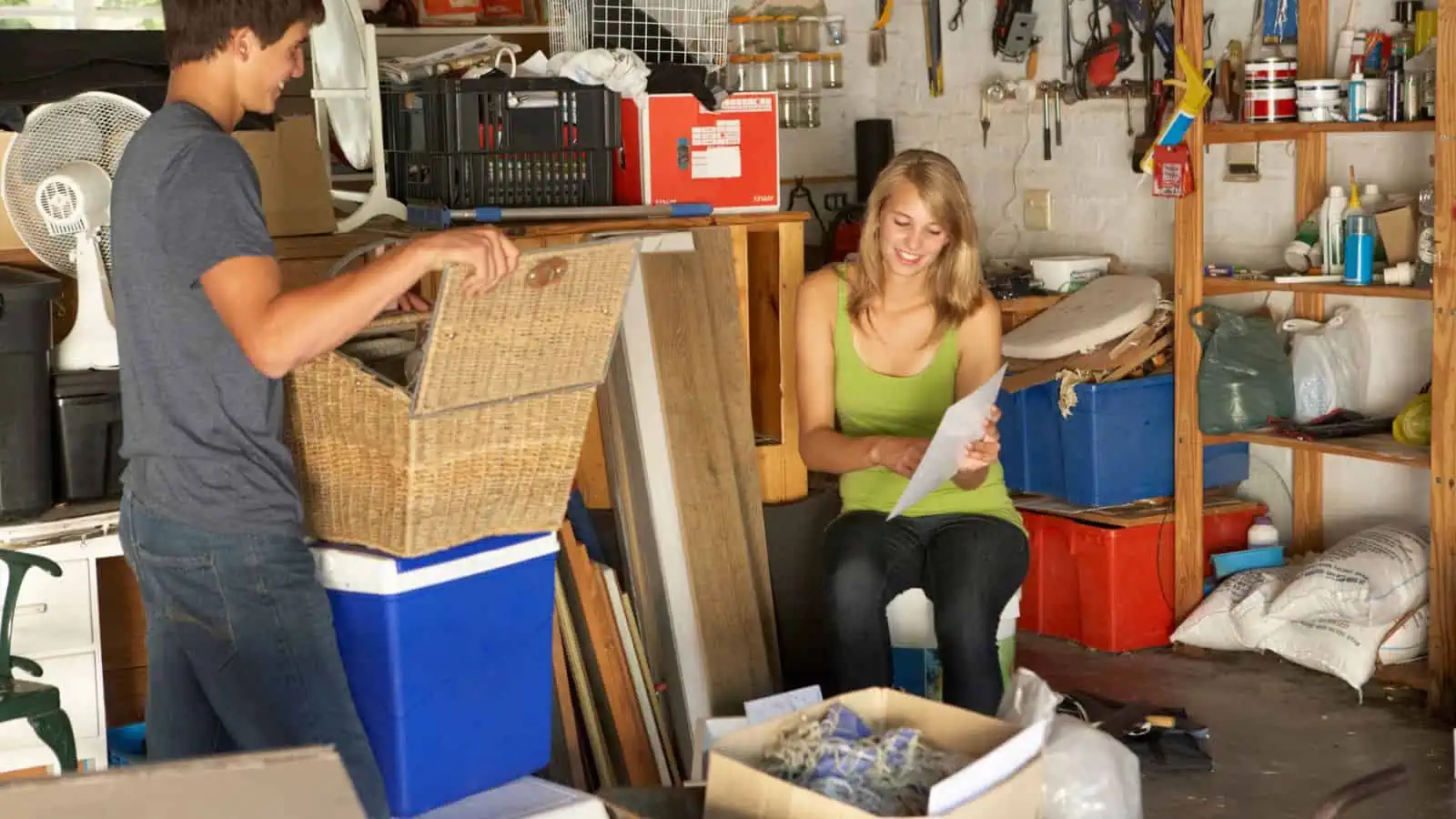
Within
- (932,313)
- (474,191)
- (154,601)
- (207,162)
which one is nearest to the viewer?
(207,162)

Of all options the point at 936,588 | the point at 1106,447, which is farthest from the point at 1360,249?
the point at 936,588

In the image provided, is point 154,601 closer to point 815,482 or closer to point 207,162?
point 207,162

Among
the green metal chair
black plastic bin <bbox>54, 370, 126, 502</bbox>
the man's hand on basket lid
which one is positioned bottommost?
the green metal chair

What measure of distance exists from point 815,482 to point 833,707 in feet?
5.86

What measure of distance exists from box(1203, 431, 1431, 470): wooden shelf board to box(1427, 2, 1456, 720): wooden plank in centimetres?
7

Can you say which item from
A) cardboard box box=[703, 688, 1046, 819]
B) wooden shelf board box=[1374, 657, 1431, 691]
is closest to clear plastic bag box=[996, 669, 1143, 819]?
cardboard box box=[703, 688, 1046, 819]

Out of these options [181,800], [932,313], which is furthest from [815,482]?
[181,800]

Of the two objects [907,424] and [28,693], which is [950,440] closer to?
[907,424]

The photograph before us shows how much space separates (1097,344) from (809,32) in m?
2.07

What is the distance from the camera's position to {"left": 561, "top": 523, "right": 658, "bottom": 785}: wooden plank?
3.38m

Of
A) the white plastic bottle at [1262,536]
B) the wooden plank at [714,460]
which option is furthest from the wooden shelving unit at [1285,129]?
the wooden plank at [714,460]

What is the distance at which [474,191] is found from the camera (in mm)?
3822

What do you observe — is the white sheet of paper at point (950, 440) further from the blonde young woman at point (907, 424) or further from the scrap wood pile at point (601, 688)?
the scrap wood pile at point (601, 688)

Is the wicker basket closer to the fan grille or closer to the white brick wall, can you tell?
Result: the fan grille
